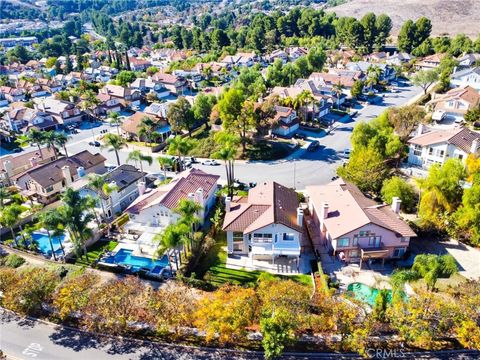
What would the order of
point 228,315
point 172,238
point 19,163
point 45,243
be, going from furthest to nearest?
point 19,163 → point 45,243 → point 172,238 → point 228,315

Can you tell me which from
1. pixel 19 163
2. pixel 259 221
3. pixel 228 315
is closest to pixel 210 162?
pixel 259 221

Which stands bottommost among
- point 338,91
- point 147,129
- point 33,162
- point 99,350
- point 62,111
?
point 99,350

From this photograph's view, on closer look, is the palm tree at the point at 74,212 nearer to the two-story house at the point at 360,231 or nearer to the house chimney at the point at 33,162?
the two-story house at the point at 360,231

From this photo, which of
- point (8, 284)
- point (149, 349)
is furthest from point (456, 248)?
point (8, 284)

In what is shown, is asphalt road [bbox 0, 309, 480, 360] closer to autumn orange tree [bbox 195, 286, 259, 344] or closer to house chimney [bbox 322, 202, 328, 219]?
autumn orange tree [bbox 195, 286, 259, 344]

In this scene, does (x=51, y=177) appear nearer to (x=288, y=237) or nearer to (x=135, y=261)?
(x=135, y=261)

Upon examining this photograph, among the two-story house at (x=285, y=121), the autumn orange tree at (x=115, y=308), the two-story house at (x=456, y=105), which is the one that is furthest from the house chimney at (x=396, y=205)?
the two-story house at (x=456, y=105)

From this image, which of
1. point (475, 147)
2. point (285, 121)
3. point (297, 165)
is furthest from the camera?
point (285, 121)
